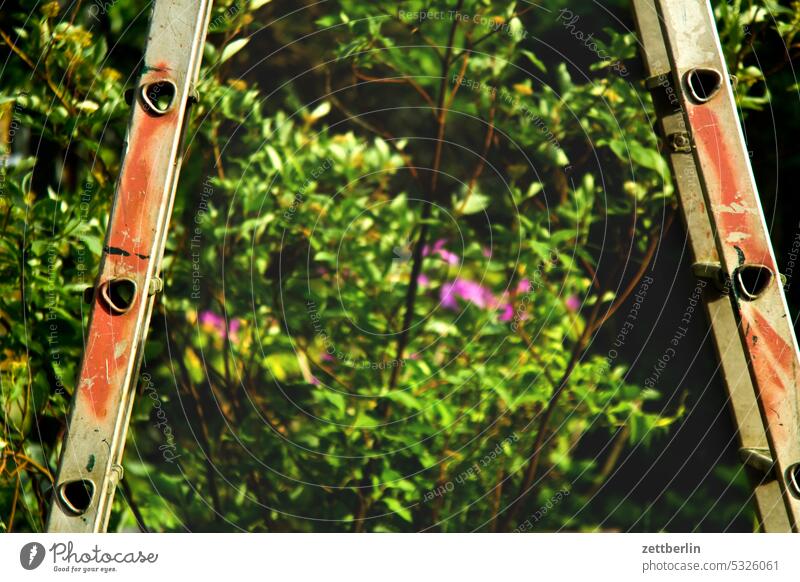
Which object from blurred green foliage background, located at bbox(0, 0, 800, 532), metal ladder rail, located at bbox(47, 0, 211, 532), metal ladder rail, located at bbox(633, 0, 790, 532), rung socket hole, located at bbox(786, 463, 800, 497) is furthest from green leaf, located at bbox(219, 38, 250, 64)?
rung socket hole, located at bbox(786, 463, 800, 497)

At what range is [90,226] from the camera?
1.47 m

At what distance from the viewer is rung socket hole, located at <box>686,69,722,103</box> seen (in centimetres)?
114

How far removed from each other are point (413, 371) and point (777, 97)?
2.51 feet

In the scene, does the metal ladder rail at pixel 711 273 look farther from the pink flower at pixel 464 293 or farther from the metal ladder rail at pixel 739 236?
the pink flower at pixel 464 293

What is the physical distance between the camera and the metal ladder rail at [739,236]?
1112 mm

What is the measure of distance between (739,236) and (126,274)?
2.46 ft

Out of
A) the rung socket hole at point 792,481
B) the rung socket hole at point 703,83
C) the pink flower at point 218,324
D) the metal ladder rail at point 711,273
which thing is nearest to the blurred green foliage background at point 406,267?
the pink flower at point 218,324
